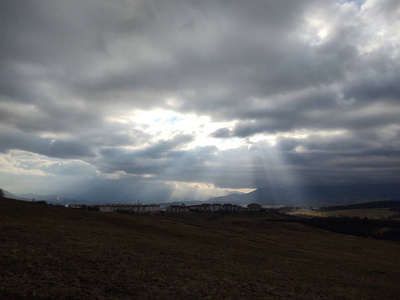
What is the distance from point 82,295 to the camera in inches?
631

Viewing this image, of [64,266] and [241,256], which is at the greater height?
[64,266]

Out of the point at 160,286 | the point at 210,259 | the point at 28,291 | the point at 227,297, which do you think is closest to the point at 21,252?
the point at 28,291

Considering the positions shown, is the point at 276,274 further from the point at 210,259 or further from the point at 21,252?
the point at 21,252

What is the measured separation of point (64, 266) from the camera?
20422 millimetres

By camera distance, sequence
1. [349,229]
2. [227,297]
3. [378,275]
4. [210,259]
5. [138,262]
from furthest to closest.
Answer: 1. [349,229]
2. [378,275]
3. [210,259]
4. [138,262]
5. [227,297]

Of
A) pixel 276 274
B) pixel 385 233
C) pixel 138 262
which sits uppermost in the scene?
pixel 138 262

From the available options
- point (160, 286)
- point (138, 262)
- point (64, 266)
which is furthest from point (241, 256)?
point (64, 266)

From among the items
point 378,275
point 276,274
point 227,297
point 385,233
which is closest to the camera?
point 227,297

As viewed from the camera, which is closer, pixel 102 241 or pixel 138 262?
pixel 138 262

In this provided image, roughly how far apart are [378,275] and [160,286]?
32.0 m

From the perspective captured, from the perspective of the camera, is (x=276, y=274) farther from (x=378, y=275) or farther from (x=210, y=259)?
(x=378, y=275)

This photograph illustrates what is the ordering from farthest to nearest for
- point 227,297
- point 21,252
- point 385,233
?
point 385,233
point 21,252
point 227,297

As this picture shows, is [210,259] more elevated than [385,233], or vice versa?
[210,259]

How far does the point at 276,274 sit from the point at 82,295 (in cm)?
2033
